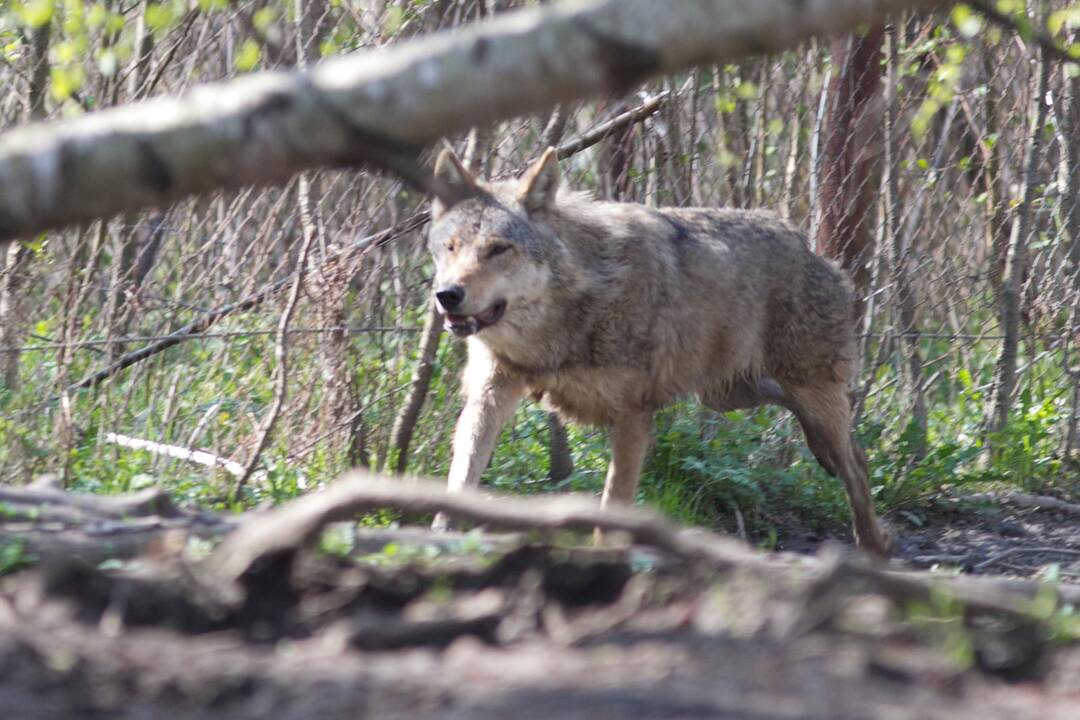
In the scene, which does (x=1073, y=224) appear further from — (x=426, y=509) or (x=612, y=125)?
(x=426, y=509)

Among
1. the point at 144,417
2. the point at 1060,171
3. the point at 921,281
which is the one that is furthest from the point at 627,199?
the point at 144,417

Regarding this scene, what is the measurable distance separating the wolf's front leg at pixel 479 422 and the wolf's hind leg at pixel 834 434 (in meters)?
1.93

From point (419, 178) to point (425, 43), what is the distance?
0.29 meters

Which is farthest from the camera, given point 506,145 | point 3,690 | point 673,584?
point 506,145

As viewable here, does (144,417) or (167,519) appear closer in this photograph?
(167,519)

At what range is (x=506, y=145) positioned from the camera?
834cm

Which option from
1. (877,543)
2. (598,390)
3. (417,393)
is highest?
(598,390)

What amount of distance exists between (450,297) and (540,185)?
0.98m

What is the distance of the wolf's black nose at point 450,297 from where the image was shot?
Answer: 637cm

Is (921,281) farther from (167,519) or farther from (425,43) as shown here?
(425,43)

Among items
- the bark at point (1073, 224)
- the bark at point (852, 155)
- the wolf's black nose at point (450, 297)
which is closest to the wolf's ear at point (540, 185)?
the wolf's black nose at point (450, 297)

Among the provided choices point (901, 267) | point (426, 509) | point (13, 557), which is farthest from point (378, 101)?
point (901, 267)

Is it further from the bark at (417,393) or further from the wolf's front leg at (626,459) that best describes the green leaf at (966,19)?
the bark at (417,393)

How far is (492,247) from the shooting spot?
6.69 metres
